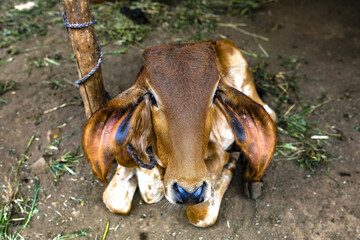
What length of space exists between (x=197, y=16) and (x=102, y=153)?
11.6ft

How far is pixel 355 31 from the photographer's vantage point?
5.82 m

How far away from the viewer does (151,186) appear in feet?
11.8

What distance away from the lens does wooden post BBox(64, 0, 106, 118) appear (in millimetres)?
3155

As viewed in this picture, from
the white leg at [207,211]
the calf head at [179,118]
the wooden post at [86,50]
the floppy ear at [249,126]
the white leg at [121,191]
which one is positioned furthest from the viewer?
the white leg at [121,191]

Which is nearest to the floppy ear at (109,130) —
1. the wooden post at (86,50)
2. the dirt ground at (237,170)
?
the wooden post at (86,50)

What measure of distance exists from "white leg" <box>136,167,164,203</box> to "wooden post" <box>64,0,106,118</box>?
792 mm

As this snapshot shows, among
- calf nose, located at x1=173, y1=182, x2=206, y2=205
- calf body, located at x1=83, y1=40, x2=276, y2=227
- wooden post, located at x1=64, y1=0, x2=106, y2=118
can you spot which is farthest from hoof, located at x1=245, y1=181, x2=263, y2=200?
wooden post, located at x1=64, y1=0, x2=106, y2=118

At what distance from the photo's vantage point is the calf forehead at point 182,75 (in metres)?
2.71

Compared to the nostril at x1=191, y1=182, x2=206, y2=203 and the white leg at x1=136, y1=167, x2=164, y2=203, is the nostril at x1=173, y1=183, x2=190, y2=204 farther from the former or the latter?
the white leg at x1=136, y1=167, x2=164, y2=203

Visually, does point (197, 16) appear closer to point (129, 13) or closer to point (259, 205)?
point (129, 13)

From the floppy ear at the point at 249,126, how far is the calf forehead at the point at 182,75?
0.26 metres

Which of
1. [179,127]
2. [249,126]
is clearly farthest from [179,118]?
[249,126]

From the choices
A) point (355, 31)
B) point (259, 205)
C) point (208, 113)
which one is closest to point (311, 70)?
point (355, 31)

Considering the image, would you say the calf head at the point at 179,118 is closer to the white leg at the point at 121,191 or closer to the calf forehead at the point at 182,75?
the calf forehead at the point at 182,75
